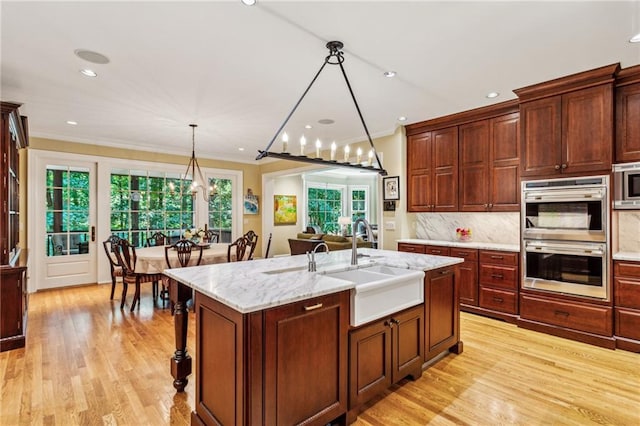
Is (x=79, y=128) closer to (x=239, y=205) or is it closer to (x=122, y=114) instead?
(x=122, y=114)

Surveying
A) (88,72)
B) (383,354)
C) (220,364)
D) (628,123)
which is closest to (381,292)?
(383,354)

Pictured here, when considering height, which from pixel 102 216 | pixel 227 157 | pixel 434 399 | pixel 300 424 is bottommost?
pixel 434 399

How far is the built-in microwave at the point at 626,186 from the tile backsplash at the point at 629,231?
51 cm

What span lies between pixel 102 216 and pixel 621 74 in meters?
7.57

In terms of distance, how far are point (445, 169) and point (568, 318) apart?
2.34 m

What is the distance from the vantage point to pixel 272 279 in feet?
6.67

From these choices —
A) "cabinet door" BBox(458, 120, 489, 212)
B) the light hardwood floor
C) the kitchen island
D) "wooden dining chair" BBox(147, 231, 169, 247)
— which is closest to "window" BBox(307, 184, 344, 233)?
"wooden dining chair" BBox(147, 231, 169, 247)

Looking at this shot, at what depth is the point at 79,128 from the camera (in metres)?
5.09

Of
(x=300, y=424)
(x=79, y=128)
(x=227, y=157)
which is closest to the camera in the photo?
(x=300, y=424)

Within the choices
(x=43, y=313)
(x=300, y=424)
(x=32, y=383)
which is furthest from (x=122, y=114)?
(x=300, y=424)

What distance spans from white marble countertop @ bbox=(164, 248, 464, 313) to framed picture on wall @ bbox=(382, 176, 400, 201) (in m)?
2.25

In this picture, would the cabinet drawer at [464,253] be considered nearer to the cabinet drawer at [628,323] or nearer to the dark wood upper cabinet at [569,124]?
the dark wood upper cabinet at [569,124]

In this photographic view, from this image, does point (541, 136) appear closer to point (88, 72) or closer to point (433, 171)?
point (433, 171)

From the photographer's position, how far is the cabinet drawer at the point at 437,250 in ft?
14.0
